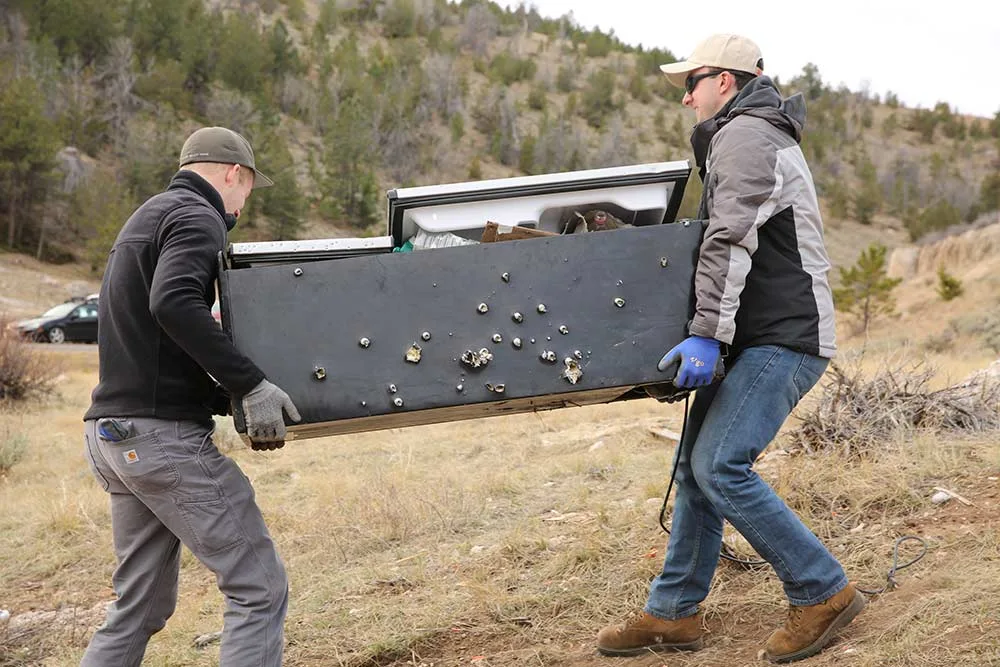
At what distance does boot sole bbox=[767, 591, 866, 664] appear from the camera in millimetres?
2855

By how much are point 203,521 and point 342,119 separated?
1752 inches

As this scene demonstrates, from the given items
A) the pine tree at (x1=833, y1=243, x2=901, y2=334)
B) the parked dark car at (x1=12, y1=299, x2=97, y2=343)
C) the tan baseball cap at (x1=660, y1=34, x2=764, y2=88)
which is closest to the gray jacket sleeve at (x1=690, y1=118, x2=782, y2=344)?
the tan baseball cap at (x1=660, y1=34, x2=764, y2=88)

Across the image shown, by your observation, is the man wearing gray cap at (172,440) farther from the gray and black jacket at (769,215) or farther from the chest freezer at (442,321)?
the gray and black jacket at (769,215)

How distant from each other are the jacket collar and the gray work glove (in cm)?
67

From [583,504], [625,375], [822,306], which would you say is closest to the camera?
[625,375]

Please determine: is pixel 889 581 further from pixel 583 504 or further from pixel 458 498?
pixel 458 498

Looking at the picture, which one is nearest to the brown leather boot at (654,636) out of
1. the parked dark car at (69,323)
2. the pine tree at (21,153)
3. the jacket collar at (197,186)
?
the jacket collar at (197,186)

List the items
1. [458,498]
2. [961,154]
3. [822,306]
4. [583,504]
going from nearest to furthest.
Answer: [822,306] → [583,504] → [458,498] → [961,154]

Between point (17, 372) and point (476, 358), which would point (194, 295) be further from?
point (17, 372)

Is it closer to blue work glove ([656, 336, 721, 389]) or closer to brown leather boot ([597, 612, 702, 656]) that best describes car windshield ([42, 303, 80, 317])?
brown leather boot ([597, 612, 702, 656])

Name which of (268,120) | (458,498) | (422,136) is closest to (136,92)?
(268,120)

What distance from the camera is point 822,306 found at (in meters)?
2.77

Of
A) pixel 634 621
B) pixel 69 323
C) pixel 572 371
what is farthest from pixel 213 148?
pixel 69 323

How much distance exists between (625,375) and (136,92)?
4727 centimetres
